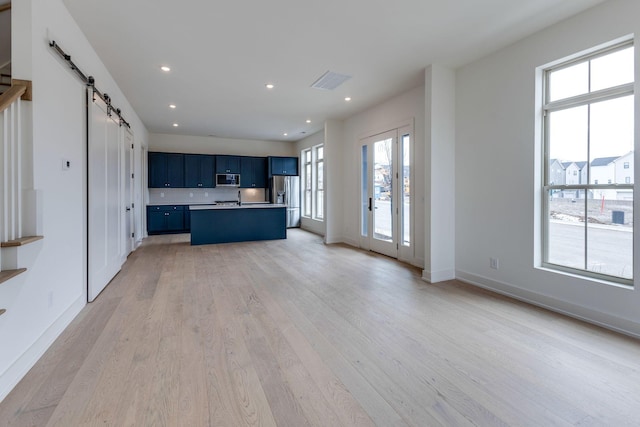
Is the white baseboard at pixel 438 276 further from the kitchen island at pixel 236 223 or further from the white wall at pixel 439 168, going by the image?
the kitchen island at pixel 236 223

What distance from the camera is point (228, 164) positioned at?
29.6 ft

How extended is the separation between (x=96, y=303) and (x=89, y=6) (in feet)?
9.62

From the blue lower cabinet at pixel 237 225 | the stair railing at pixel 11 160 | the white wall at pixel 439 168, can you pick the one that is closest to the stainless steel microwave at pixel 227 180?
the blue lower cabinet at pixel 237 225

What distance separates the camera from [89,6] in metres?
2.73

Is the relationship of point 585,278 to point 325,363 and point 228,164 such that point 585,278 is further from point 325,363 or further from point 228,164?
point 228,164

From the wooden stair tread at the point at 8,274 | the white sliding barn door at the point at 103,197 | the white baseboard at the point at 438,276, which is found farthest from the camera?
the white baseboard at the point at 438,276

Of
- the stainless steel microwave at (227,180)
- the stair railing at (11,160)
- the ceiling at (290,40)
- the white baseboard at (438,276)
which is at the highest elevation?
the ceiling at (290,40)

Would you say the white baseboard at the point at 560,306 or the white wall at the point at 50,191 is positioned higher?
the white wall at the point at 50,191

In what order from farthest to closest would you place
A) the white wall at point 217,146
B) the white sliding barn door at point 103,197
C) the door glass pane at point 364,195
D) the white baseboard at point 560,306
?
the white wall at point 217,146, the door glass pane at point 364,195, the white sliding barn door at point 103,197, the white baseboard at point 560,306

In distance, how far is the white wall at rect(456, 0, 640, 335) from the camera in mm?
2637

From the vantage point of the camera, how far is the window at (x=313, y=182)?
8484mm

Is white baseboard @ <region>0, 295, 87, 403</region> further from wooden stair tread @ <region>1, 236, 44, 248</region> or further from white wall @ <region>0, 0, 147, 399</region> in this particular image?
wooden stair tread @ <region>1, 236, 44, 248</region>

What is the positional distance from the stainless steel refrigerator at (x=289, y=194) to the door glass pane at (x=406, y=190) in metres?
4.55

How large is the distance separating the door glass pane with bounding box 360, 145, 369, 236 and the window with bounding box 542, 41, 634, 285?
3331 millimetres
